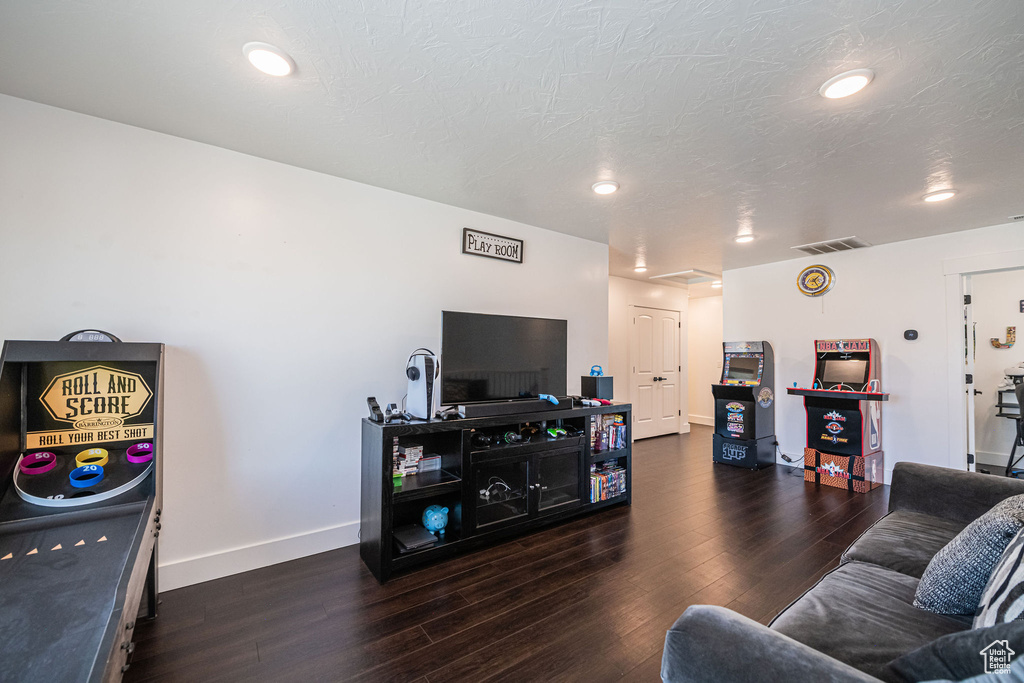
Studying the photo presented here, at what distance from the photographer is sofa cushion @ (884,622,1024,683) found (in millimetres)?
767

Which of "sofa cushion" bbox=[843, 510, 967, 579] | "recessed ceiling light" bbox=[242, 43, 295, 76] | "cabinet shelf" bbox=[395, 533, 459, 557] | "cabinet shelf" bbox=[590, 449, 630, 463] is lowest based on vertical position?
"cabinet shelf" bbox=[395, 533, 459, 557]

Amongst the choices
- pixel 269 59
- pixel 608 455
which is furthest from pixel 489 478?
pixel 269 59

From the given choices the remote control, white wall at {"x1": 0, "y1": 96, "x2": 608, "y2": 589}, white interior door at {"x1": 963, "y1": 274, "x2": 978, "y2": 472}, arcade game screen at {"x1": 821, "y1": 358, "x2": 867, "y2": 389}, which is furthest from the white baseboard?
white interior door at {"x1": 963, "y1": 274, "x2": 978, "y2": 472}

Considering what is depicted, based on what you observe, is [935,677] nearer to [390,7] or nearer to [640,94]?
[640,94]

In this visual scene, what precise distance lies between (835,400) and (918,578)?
3332mm

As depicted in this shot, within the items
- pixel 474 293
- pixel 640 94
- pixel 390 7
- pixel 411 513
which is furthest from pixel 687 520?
pixel 390 7

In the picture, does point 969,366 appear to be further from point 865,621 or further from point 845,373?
point 865,621

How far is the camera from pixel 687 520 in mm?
3383

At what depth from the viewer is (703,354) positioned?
7.85 meters

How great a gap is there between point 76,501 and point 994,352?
8.07 meters

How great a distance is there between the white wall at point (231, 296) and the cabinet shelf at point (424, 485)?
1.49 feet

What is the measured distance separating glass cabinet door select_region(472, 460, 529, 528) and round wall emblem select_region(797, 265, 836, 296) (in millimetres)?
4198

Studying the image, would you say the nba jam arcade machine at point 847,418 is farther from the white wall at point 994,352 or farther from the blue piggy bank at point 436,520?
the blue piggy bank at point 436,520

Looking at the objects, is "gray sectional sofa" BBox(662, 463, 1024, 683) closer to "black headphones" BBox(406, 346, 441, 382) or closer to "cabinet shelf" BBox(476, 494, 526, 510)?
"cabinet shelf" BBox(476, 494, 526, 510)
